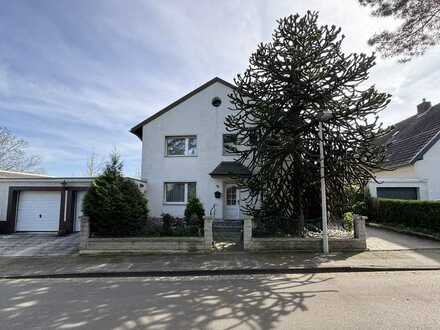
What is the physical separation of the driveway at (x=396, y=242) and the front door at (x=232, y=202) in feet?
21.1

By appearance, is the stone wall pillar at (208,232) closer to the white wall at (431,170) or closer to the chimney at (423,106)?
the white wall at (431,170)

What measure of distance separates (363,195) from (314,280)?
11.9 meters

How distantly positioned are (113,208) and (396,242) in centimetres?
1072

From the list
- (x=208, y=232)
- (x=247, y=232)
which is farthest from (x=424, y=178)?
(x=208, y=232)

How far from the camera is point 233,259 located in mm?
8680

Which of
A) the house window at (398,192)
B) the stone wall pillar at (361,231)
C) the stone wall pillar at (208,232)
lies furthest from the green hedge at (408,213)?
the stone wall pillar at (208,232)

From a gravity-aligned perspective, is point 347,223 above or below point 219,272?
above

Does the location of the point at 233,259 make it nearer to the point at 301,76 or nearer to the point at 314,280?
the point at 314,280

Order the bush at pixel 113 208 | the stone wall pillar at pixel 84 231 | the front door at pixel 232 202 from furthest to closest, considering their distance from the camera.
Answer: the front door at pixel 232 202, the bush at pixel 113 208, the stone wall pillar at pixel 84 231

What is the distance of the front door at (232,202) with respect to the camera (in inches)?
603

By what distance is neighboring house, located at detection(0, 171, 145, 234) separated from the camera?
1425 cm

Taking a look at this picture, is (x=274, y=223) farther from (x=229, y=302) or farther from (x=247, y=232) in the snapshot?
(x=229, y=302)

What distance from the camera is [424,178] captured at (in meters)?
16.2

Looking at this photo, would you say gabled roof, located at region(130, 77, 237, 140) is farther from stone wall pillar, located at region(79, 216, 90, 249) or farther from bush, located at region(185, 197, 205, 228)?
stone wall pillar, located at region(79, 216, 90, 249)
